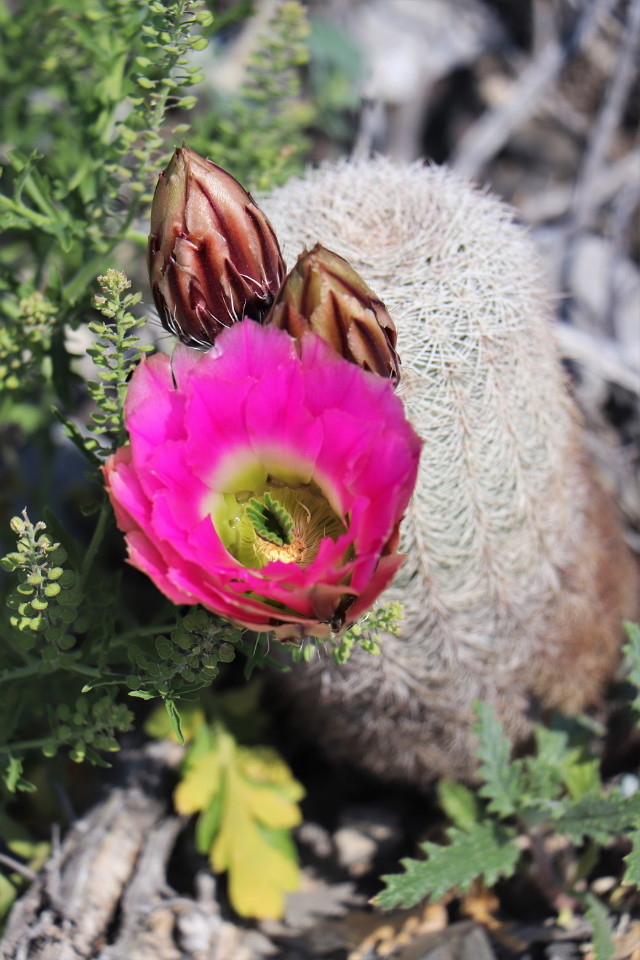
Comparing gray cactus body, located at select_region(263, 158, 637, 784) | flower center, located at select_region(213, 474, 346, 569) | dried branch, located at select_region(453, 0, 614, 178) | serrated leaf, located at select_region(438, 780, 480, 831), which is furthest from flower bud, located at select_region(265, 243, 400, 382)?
dried branch, located at select_region(453, 0, 614, 178)

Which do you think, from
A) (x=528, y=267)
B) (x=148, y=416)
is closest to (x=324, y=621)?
(x=148, y=416)

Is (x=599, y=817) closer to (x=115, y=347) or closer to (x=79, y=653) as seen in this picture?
(x=79, y=653)

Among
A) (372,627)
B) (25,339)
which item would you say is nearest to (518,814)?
(372,627)

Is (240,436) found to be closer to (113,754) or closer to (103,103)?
(103,103)

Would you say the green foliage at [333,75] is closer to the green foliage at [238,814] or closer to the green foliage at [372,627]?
the green foliage at [238,814]

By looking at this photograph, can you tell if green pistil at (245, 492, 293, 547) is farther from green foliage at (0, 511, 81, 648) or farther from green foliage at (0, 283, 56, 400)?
green foliage at (0, 283, 56, 400)

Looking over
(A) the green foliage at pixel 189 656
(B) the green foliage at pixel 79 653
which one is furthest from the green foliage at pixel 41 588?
(A) the green foliage at pixel 189 656
